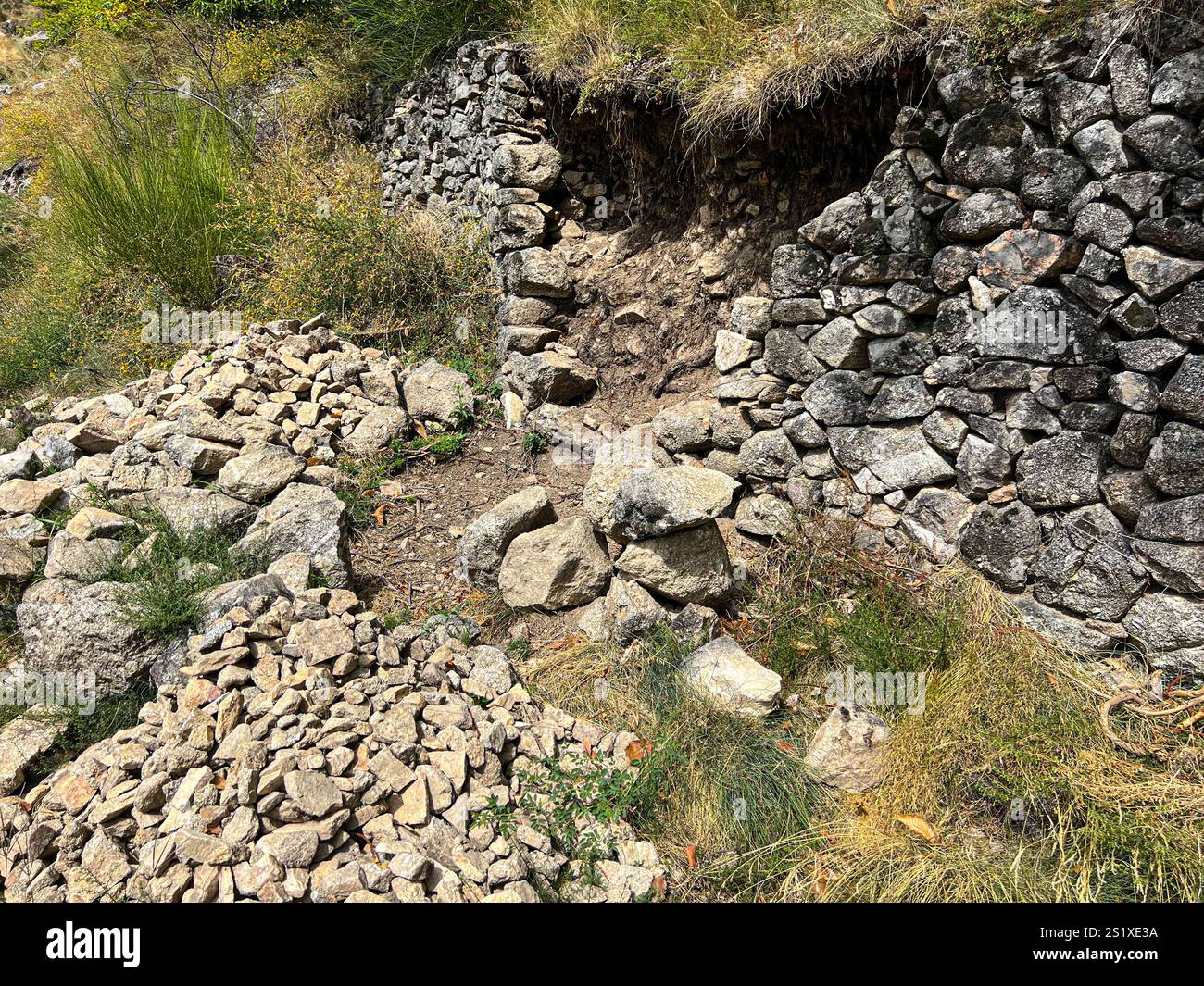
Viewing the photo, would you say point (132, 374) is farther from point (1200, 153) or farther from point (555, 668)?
point (1200, 153)

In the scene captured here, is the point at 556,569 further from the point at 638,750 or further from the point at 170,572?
the point at 170,572

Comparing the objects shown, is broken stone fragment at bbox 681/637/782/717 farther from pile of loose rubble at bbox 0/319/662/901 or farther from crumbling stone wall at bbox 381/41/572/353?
crumbling stone wall at bbox 381/41/572/353

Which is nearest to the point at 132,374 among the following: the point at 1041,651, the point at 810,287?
the point at 810,287

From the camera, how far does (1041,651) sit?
10.6ft

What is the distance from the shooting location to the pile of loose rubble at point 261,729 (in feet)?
8.43

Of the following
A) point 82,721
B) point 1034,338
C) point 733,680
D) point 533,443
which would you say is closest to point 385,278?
point 533,443

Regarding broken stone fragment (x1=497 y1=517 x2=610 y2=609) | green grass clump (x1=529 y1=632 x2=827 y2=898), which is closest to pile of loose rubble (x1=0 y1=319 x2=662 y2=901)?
green grass clump (x1=529 y1=632 x2=827 y2=898)

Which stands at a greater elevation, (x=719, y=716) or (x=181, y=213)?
(x=181, y=213)

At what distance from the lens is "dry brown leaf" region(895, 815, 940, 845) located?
9.28 feet

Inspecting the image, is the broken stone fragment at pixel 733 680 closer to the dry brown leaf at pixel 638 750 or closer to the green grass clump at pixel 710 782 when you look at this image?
the green grass clump at pixel 710 782

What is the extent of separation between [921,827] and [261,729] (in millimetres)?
2360

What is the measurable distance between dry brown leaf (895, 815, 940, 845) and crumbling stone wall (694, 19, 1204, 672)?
3.44 feet

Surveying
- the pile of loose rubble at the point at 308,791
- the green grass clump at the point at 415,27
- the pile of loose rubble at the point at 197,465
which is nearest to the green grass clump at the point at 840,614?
the pile of loose rubble at the point at 308,791

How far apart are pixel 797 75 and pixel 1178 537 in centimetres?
270
